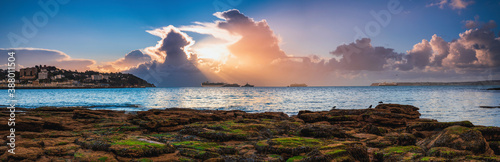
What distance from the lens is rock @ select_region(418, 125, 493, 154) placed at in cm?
1061

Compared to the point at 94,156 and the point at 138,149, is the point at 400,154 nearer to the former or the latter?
the point at 138,149

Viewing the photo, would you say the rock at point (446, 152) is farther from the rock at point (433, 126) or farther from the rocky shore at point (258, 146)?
the rock at point (433, 126)

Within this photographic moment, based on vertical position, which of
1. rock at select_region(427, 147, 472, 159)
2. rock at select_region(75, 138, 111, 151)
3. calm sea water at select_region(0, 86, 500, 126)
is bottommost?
calm sea water at select_region(0, 86, 500, 126)

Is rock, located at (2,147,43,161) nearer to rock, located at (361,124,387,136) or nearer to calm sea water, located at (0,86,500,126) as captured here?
rock, located at (361,124,387,136)

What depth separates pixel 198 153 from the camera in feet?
35.6

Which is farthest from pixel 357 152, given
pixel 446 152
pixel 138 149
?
pixel 138 149

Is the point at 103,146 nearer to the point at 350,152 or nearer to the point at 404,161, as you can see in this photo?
the point at 350,152

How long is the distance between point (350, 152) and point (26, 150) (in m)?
13.8

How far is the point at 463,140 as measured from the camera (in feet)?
35.9

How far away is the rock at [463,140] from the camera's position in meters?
10.6

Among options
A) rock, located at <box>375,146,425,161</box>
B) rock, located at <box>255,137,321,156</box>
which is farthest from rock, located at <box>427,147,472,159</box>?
rock, located at <box>255,137,321,156</box>

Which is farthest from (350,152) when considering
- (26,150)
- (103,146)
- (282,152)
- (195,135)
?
(26,150)

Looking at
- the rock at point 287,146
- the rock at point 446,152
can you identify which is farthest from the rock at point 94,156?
the rock at point 446,152

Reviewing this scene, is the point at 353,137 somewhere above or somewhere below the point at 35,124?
below
